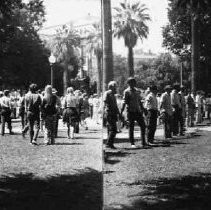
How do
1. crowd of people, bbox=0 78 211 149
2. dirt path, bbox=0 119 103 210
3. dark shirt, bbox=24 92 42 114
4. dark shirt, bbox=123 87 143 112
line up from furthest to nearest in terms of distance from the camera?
1. dark shirt, bbox=24 92 42 114
2. dark shirt, bbox=123 87 143 112
3. crowd of people, bbox=0 78 211 149
4. dirt path, bbox=0 119 103 210

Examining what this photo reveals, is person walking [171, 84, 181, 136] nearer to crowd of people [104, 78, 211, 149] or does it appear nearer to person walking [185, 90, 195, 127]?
crowd of people [104, 78, 211, 149]

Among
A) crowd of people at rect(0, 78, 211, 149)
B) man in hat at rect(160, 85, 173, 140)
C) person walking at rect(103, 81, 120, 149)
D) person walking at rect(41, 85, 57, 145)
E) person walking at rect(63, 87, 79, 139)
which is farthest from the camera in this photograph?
person walking at rect(63, 87, 79, 139)

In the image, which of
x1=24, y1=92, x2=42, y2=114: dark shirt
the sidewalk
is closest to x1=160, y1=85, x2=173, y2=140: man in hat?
the sidewalk

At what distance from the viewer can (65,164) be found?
9.98 metres

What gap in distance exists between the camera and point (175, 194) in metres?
7.21

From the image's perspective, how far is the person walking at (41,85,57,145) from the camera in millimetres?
14078

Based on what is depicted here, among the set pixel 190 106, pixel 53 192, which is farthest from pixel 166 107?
pixel 53 192

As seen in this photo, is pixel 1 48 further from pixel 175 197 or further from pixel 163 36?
pixel 163 36

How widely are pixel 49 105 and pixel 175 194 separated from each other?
749 cm

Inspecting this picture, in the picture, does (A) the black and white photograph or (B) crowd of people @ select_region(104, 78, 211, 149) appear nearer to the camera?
(A) the black and white photograph

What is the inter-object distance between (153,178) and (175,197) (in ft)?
5.03

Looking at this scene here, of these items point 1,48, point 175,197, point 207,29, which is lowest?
point 175,197

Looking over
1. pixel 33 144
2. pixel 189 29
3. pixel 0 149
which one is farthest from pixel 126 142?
pixel 189 29

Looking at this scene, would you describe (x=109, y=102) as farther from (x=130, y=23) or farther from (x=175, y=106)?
(x=130, y=23)
